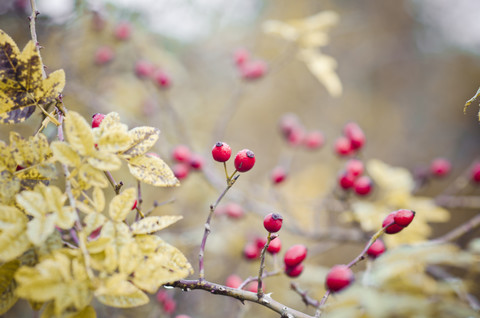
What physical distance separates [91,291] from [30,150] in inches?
12.2

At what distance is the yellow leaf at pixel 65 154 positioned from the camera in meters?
0.60

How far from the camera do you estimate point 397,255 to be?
1.13m

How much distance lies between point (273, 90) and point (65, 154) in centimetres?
462

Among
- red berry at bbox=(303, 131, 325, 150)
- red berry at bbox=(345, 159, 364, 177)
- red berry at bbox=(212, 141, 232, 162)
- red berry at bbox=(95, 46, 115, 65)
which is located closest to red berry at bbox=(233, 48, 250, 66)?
red berry at bbox=(303, 131, 325, 150)

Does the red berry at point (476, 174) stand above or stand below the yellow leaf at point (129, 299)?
above

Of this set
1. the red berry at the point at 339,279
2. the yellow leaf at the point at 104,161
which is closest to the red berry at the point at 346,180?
the red berry at the point at 339,279

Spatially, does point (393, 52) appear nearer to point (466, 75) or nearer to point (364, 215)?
point (466, 75)

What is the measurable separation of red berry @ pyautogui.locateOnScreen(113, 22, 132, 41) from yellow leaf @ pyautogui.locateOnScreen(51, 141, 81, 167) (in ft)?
5.75

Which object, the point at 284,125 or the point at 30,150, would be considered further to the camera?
the point at 284,125

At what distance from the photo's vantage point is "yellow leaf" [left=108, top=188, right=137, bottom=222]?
63 cm

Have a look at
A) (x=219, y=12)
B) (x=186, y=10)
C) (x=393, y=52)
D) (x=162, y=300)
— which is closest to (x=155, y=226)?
(x=162, y=300)

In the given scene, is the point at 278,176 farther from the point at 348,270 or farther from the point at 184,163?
the point at 348,270

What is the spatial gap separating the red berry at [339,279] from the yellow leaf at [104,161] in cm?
60

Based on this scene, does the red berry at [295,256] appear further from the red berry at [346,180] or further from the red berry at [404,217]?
the red berry at [346,180]
